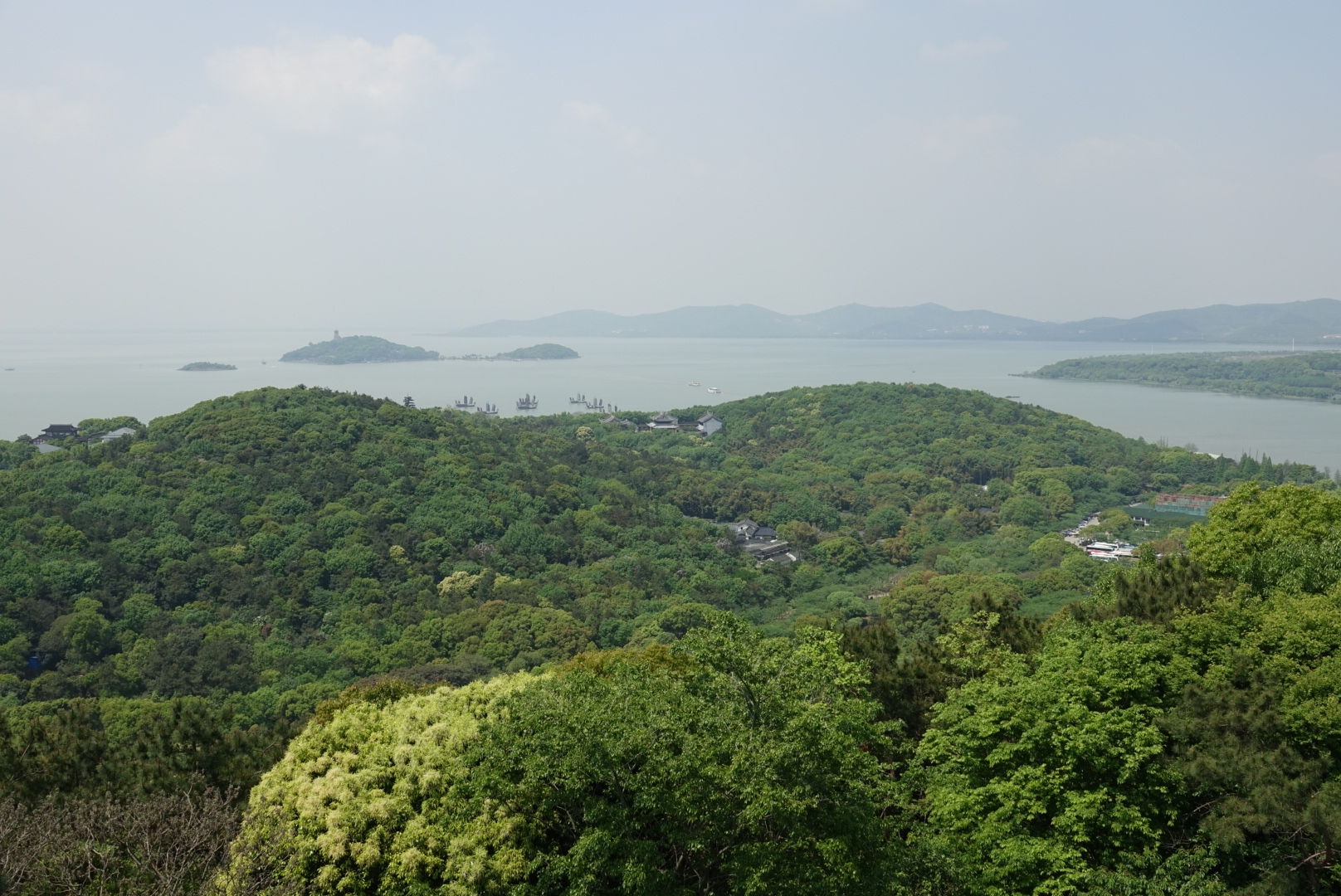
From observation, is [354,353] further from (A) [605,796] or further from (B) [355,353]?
(A) [605,796]

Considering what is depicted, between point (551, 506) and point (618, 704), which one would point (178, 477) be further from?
point (618, 704)

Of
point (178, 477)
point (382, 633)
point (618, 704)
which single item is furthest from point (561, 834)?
point (178, 477)

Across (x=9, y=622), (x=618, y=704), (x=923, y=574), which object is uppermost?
(x=618, y=704)

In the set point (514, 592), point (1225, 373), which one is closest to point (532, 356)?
point (1225, 373)

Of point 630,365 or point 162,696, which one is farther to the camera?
point 630,365

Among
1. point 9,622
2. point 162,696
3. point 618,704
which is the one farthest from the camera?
point 9,622

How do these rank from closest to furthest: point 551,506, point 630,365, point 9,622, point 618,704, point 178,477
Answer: point 618,704, point 9,622, point 178,477, point 551,506, point 630,365

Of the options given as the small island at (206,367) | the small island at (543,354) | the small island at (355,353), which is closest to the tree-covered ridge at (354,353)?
the small island at (355,353)
